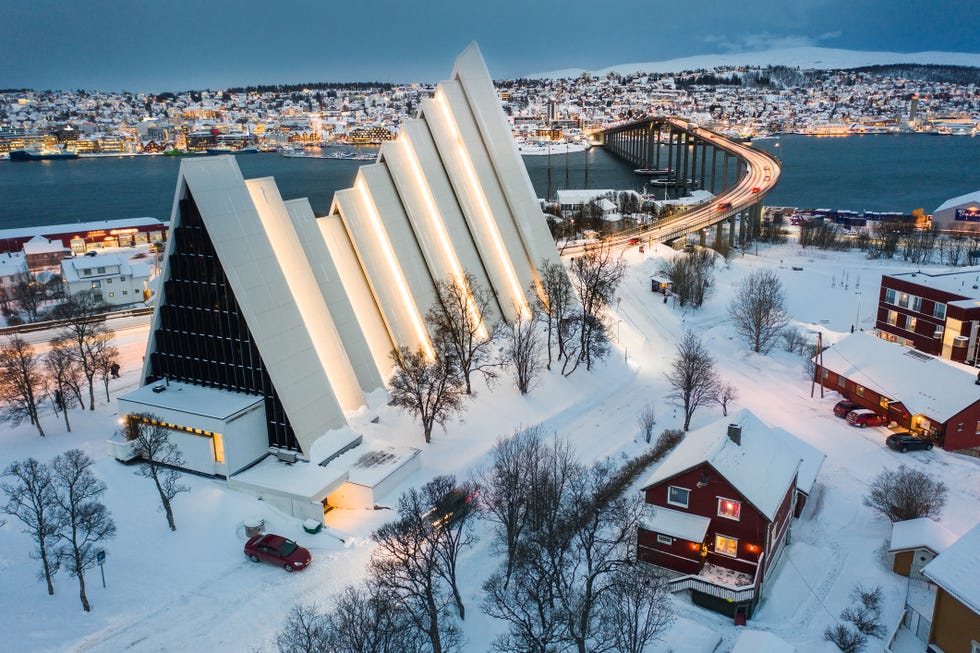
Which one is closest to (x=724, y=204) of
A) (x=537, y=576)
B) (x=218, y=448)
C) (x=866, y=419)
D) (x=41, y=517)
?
(x=866, y=419)

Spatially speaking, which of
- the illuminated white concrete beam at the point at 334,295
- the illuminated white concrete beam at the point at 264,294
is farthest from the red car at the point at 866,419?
the illuminated white concrete beam at the point at 264,294

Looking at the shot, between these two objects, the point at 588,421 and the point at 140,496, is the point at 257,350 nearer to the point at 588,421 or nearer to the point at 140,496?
the point at 140,496

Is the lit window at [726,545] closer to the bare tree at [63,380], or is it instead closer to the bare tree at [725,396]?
the bare tree at [725,396]

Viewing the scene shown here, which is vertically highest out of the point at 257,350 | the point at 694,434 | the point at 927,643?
the point at 257,350

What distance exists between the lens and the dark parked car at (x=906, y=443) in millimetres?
28000

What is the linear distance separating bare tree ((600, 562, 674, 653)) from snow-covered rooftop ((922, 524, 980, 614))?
245 inches

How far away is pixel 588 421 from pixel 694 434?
300 inches

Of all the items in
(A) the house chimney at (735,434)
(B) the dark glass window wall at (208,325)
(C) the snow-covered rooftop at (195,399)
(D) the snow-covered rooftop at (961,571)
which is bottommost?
(D) the snow-covered rooftop at (961,571)

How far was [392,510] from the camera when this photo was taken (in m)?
21.9

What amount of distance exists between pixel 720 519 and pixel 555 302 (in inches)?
675

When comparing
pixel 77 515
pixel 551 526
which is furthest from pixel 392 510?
pixel 77 515

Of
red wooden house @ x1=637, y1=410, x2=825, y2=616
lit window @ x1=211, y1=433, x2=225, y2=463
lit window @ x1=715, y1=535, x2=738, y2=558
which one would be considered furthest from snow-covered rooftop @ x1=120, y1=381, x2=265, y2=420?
lit window @ x1=715, y1=535, x2=738, y2=558

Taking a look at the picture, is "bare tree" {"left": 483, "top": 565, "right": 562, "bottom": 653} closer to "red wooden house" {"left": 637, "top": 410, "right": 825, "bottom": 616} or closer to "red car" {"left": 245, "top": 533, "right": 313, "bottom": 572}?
"red wooden house" {"left": 637, "top": 410, "right": 825, "bottom": 616}

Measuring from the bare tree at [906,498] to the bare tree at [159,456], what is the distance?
22626 millimetres
